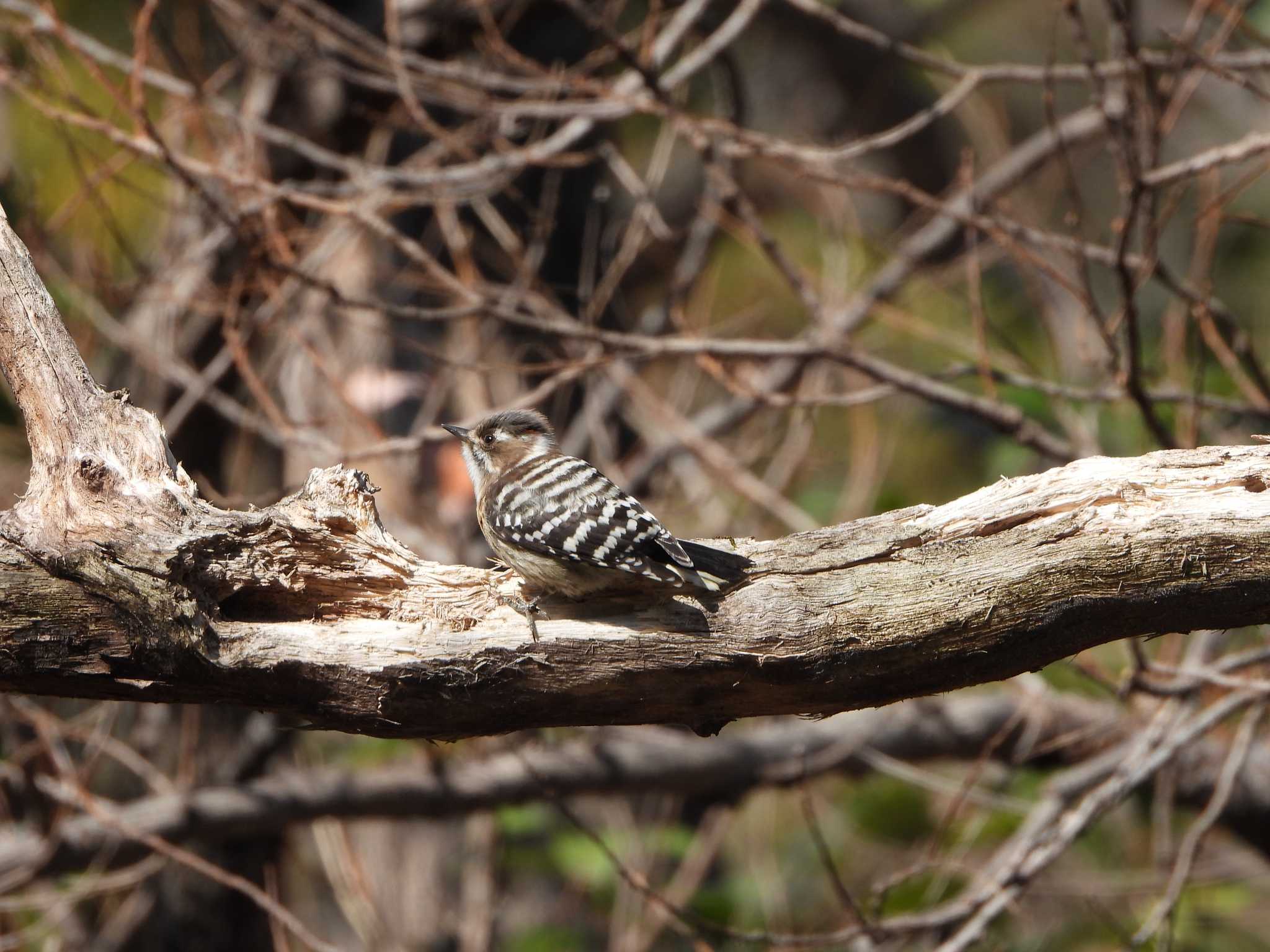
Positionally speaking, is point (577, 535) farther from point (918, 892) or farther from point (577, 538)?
point (918, 892)

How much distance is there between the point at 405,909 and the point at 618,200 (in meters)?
5.76

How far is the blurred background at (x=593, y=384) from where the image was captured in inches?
160

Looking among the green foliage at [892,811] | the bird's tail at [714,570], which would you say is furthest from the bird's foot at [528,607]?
the green foliage at [892,811]

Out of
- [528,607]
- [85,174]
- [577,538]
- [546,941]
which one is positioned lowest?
[528,607]

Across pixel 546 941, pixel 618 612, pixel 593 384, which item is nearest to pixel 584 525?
pixel 618 612

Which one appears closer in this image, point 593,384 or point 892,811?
point 892,811

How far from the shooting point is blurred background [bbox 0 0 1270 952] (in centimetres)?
406

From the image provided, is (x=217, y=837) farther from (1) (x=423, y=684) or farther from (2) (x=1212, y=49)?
(2) (x=1212, y=49)

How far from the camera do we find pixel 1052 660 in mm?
2494

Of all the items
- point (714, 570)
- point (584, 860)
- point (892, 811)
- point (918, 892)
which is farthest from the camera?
point (892, 811)

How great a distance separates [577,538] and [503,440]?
1.29 m

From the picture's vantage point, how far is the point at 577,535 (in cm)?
296

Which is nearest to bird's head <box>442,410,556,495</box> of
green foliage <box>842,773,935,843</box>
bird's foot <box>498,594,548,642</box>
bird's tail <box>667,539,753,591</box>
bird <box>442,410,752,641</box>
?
bird <box>442,410,752,641</box>

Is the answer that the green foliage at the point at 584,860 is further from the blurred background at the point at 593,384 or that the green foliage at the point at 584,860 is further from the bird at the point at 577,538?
the bird at the point at 577,538
